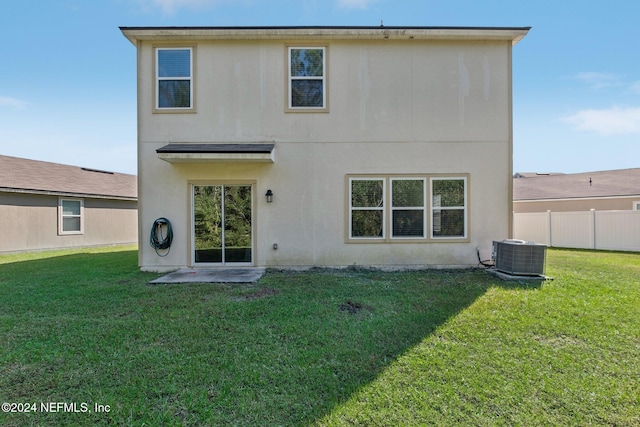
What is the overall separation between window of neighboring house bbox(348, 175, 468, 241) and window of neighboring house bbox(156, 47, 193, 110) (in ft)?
17.7

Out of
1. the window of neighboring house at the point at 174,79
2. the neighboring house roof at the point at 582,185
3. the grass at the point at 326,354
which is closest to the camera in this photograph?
the grass at the point at 326,354

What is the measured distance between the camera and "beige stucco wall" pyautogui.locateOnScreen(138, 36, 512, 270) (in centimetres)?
842

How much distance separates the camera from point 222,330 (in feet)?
14.3

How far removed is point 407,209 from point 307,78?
Result: 4.68m

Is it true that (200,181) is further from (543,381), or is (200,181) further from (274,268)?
(543,381)

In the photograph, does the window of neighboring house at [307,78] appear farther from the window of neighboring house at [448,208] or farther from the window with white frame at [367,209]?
the window of neighboring house at [448,208]

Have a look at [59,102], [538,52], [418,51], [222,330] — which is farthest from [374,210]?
[59,102]

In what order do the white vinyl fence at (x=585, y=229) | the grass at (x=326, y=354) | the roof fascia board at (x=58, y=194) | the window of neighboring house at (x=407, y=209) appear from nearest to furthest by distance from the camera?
1. the grass at (x=326, y=354)
2. the window of neighboring house at (x=407, y=209)
3. the white vinyl fence at (x=585, y=229)
4. the roof fascia board at (x=58, y=194)

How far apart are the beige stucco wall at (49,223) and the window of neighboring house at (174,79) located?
407 inches

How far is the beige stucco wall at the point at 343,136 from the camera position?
8.42 m

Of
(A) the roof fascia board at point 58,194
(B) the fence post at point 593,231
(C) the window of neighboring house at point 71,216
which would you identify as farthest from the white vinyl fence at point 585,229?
(C) the window of neighboring house at point 71,216

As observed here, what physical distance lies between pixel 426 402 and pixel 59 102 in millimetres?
18601

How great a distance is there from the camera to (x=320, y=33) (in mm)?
8180

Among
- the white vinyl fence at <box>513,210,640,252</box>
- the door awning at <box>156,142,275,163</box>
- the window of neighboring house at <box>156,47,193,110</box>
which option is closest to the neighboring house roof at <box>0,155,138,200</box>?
the window of neighboring house at <box>156,47,193,110</box>
